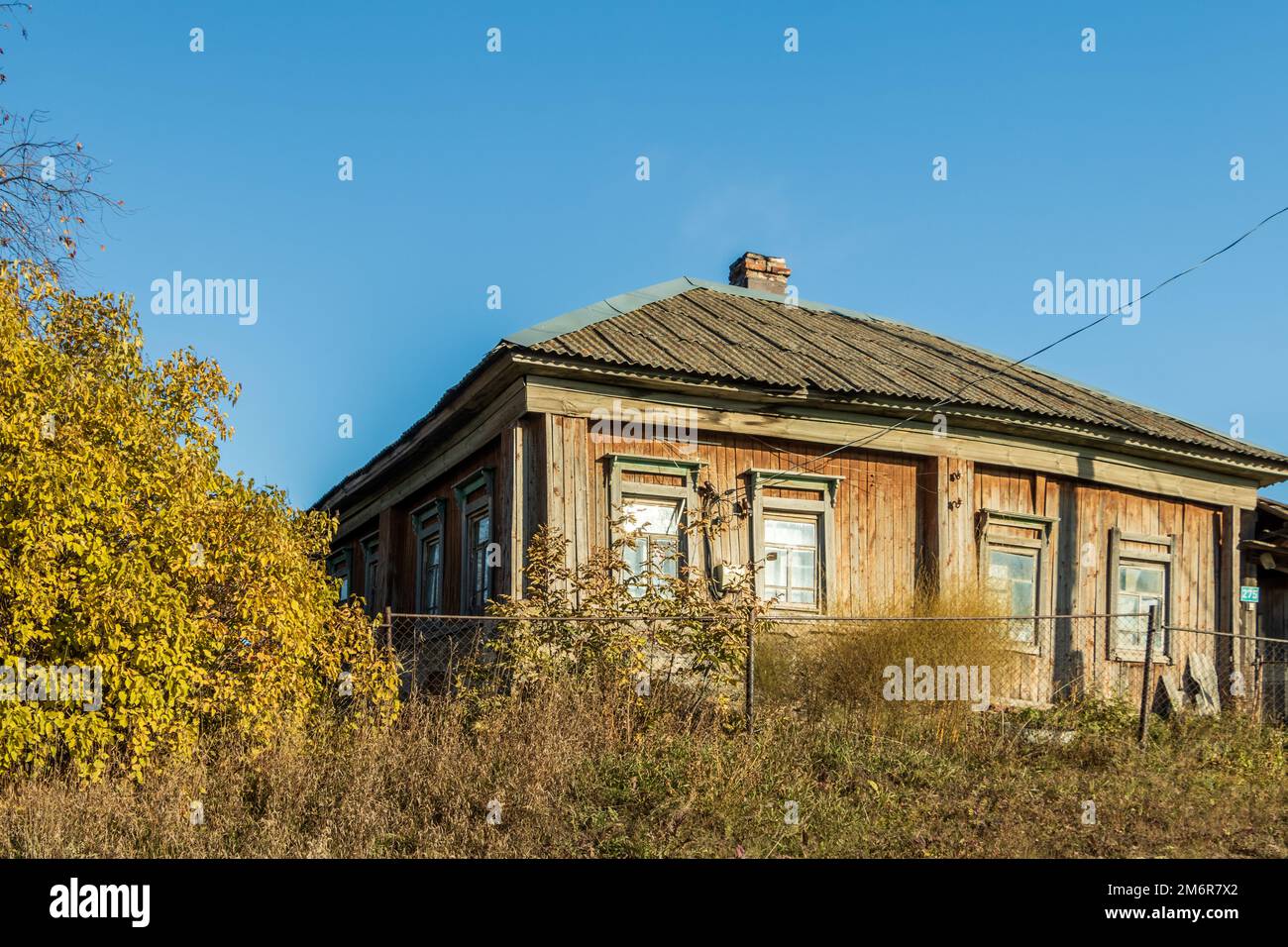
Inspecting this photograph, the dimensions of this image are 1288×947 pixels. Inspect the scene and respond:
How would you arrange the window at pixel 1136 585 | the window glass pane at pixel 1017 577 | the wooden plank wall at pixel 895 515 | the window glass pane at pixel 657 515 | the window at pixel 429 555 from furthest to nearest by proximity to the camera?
1. the window at pixel 429 555
2. the window at pixel 1136 585
3. the window glass pane at pixel 1017 577
4. the window glass pane at pixel 657 515
5. the wooden plank wall at pixel 895 515

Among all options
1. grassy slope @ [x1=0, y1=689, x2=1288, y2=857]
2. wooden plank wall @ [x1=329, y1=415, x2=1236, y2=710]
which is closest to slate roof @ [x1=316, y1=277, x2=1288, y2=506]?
wooden plank wall @ [x1=329, y1=415, x2=1236, y2=710]

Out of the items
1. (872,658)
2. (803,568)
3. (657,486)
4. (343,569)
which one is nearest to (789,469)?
(803,568)

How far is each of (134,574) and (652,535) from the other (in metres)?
6.06

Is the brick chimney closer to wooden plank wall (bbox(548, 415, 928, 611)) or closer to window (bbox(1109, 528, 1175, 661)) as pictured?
wooden plank wall (bbox(548, 415, 928, 611))

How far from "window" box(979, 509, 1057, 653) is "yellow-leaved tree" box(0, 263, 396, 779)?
8382 millimetres

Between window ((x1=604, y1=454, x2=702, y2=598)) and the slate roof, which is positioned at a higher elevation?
the slate roof

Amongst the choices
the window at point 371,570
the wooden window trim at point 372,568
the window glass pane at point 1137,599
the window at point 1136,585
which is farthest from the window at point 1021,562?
the window at point 371,570

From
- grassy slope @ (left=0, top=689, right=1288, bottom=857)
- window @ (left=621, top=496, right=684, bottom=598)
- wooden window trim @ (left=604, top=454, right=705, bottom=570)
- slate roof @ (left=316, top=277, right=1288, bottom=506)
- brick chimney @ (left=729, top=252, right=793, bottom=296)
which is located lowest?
grassy slope @ (left=0, top=689, right=1288, bottom=857)

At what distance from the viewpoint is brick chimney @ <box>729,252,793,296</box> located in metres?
20.0

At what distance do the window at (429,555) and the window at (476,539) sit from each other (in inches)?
42.7

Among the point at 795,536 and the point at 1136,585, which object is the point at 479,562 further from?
the point at 1136,585

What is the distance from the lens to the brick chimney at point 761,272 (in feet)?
65.6

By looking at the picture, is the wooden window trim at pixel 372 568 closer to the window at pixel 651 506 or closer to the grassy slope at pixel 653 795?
the window at pixel 651 506
